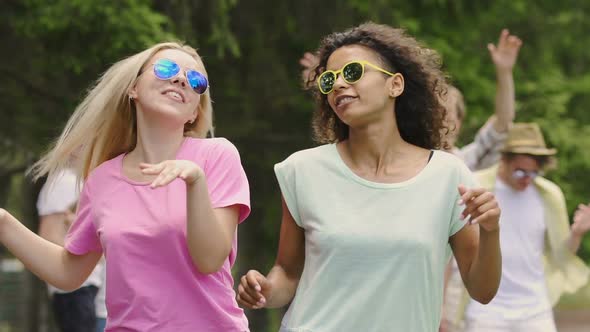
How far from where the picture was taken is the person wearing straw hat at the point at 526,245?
753cm

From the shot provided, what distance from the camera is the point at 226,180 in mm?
4277

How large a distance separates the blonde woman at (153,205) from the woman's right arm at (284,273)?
101 mm

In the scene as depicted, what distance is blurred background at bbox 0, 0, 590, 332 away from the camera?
10.4m

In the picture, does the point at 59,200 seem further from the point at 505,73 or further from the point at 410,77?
the point at 410,77

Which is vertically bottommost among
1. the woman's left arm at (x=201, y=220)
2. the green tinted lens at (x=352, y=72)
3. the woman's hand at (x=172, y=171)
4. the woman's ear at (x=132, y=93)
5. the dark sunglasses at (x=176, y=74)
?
the woman's left arm at (x=201, y=220)

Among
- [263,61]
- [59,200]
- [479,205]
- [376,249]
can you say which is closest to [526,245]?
[59,200]

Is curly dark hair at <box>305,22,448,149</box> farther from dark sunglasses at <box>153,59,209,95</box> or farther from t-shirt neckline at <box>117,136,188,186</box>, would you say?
t-shirt neckline at <box>117,136,188,186</box>

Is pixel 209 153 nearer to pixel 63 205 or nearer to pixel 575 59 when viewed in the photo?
pixel 63 205

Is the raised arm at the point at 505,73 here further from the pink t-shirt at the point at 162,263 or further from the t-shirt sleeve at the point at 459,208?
the pink t-shirt at the point at 162,263

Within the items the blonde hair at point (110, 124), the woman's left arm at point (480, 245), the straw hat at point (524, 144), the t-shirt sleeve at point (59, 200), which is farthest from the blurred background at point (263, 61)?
the woman's left arm at point (480, 245)

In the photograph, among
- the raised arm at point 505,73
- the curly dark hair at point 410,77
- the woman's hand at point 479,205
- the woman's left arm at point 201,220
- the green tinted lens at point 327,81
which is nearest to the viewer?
the woman's left arm at point 201,220

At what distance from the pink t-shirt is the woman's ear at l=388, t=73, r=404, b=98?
0.65 metres

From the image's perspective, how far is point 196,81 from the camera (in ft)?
14.5

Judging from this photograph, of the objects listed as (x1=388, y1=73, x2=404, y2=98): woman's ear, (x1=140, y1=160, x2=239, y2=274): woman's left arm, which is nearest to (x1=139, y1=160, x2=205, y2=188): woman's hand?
Answer: (x1=140, y1=160, x2=239, y2=274): woman's left arm
